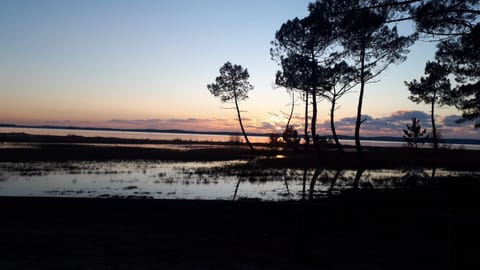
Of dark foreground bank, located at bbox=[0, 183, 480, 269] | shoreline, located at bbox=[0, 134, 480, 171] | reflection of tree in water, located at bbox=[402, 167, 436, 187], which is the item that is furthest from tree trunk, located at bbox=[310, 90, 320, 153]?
dark foreground bank, located at bbox=[0, 183, 480, 269]

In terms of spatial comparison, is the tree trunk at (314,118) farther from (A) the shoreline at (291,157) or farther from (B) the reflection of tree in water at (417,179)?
(B) the reflection of tree in water at (417,179)

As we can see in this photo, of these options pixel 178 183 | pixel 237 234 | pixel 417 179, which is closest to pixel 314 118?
pixel 417 179

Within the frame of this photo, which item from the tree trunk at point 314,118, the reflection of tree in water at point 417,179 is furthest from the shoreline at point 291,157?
the reflection of tree in water at point 417,179

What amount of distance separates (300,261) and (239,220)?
3709 mm

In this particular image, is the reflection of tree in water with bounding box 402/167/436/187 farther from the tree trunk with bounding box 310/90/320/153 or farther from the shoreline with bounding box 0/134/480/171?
the tree trunk with bounding box 310/90/320/153

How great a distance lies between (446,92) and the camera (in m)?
42.5

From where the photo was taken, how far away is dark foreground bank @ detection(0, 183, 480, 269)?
7.53m

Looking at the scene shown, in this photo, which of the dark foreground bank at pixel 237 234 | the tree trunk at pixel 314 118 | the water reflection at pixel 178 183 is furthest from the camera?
the tree trunk at pixel 314 118

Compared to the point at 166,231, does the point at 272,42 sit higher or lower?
higher

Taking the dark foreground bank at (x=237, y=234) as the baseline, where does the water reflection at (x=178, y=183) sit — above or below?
below

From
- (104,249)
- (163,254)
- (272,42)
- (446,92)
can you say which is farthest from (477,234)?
(446,92)

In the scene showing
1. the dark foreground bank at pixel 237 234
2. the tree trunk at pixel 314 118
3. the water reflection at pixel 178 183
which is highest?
the tree trunk at pixel 314 118

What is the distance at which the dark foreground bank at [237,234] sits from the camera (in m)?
7.53

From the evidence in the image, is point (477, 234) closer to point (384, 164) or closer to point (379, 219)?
point (379, 219)
